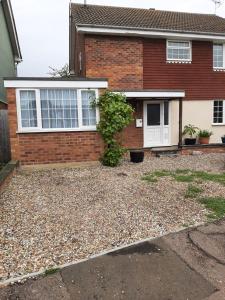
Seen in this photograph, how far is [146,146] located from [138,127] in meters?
1.03

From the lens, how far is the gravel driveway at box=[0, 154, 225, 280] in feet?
12.1

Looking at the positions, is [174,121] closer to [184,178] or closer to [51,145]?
[184,178]

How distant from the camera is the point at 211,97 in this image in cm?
1416

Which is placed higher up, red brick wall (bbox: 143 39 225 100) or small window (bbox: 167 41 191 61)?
small window (bbox: 167 41 191 61)

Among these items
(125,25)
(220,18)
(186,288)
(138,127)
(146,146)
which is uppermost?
(220,18)

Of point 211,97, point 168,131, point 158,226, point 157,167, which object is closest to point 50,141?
point 157,167

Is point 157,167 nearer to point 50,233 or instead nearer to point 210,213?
point 210,213

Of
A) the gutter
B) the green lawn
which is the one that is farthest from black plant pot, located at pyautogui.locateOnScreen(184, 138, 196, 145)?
the gutter

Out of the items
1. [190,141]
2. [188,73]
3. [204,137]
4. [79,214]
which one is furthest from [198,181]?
[188,73]

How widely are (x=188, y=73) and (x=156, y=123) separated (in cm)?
303

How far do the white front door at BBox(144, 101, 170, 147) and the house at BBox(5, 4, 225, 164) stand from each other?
0.16 ft

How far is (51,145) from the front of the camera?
30.5 feet

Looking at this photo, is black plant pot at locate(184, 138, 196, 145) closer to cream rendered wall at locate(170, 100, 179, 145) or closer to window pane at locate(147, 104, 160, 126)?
cream rendered wall at locate(170, 100, 179, 145)

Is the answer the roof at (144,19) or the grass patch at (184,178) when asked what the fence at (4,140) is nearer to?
the roof at (144,19)
